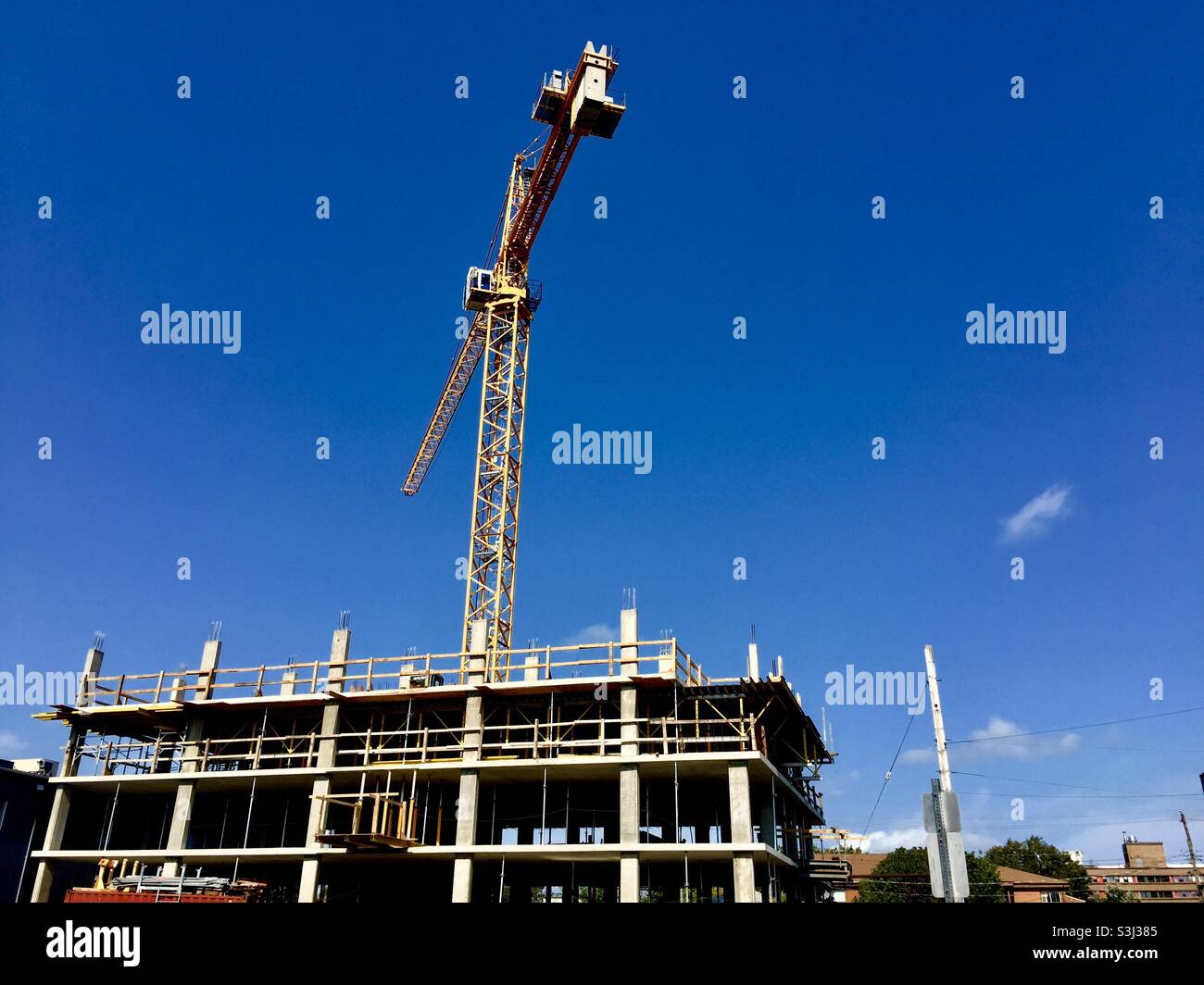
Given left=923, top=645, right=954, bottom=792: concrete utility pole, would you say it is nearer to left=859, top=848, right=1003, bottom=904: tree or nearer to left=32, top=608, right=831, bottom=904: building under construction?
left=32, top=608, right=831, bottom=904: building under construction

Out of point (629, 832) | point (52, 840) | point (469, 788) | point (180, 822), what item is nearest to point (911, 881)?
point (629, 832)

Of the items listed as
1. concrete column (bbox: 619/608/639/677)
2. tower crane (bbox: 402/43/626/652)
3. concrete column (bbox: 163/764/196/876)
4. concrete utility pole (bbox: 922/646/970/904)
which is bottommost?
concrete utility pole (bbox: 922/646/970/904)

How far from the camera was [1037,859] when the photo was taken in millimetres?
89938

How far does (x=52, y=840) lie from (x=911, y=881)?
49988mm

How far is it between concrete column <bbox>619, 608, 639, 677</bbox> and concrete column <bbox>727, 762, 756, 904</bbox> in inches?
179

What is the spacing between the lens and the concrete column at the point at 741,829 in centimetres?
2706

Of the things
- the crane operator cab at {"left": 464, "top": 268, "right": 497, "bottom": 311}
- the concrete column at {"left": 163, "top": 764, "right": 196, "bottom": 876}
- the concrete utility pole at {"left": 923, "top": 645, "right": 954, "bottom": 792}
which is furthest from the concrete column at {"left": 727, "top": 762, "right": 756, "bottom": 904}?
the crane operator cab at {"left": 464, "top": 268, "right": 497, "bottom": 311}

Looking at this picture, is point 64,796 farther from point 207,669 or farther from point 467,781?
point 467,781

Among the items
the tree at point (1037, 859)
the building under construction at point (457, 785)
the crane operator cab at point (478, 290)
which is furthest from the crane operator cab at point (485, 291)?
the tree at point (1037, 859)

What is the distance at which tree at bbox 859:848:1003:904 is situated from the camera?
57.1 metres

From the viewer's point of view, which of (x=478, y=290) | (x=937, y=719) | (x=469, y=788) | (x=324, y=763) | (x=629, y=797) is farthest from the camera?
(x=478, y=290)
